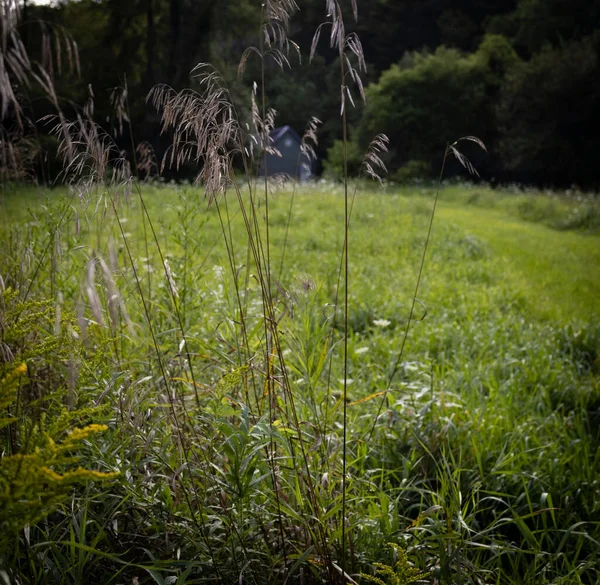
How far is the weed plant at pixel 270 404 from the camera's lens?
1.29 meters

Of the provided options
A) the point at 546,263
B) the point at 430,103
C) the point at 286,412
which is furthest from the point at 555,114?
the point at 286,412

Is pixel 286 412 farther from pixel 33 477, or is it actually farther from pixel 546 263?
pixel 546 263

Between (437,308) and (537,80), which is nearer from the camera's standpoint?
(437,308)

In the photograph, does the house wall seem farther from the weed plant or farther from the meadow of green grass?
the weed plant

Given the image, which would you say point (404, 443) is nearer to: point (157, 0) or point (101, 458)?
point (101, 458)

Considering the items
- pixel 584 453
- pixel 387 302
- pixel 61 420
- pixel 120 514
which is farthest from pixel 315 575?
pixel 387 302

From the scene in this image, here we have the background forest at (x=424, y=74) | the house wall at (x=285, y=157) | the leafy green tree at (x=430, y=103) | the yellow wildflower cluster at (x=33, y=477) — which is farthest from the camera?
the house wall at (x=285, y=157)

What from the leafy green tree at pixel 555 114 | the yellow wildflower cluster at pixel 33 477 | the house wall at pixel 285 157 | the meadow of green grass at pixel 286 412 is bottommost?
the meadow of green grass at pixel 286 412

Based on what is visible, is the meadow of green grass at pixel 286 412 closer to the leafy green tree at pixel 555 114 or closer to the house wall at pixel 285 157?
the leafy green tree at pixel 555 114

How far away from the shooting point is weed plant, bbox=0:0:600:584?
1.29 metres

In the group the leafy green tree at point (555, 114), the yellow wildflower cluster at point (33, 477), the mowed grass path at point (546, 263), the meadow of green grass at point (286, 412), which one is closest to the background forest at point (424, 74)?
the leafy green tree at point (555, 114)

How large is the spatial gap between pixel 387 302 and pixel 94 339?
2.92 m

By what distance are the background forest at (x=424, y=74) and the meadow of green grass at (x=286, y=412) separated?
13.8 metres

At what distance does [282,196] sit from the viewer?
457 inches
